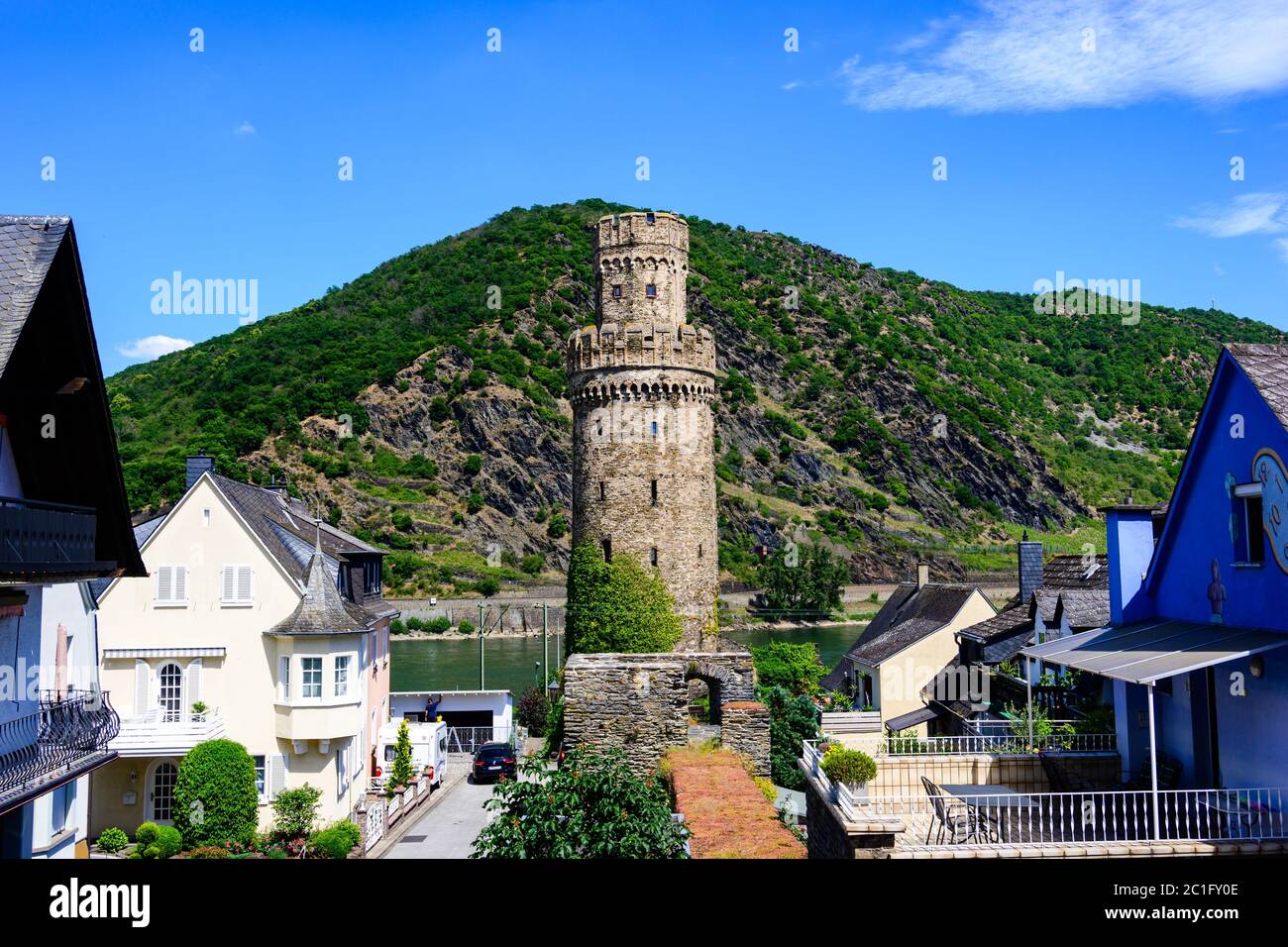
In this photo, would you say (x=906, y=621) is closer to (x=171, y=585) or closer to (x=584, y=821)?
(x=171, y=585)

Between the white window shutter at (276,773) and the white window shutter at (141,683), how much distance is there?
3.75 m

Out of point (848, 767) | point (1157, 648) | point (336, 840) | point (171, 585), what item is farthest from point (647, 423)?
point (1157, 648)

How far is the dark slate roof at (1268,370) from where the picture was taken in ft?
39.5

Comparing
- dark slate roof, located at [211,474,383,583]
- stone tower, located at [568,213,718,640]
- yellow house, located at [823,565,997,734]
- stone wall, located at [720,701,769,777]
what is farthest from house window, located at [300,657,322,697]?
yellow house, located at [823,565,997,734]

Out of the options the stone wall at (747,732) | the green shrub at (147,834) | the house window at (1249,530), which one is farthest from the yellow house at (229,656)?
the house window at (1249,530)

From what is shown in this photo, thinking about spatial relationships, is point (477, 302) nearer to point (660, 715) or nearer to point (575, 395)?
point (575, 395)

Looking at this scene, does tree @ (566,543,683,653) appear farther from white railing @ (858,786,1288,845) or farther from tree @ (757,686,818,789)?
white railing @ (858,786,1288,845)

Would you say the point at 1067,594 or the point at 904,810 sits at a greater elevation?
the point at 1067,594

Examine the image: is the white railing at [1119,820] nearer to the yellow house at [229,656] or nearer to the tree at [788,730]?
the yellow house at [229,656]

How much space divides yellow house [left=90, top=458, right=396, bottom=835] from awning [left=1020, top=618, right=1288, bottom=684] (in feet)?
63.6

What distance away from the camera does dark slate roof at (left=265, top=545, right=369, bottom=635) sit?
27.9 m

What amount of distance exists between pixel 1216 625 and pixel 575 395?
31.3 meters

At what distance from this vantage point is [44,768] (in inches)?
475
